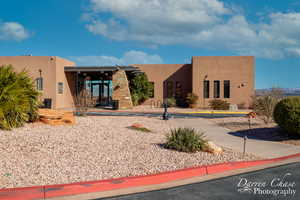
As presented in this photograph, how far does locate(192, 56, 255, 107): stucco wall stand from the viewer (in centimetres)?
2578

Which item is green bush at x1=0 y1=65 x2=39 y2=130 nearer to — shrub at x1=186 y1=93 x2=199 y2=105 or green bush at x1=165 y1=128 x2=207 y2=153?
green bush at x1=165 y1=128 x2=207 y2=153

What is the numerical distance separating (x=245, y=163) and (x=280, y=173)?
80cm

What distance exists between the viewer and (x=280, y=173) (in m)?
5.70

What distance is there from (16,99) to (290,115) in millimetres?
9199

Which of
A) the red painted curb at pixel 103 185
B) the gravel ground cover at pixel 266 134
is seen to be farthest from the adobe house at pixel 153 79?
the red painted curb at pixel 103 185

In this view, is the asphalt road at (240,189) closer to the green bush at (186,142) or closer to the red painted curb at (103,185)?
the red painted curb at (103,185)

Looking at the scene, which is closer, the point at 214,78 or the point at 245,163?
A: the point at 245,163

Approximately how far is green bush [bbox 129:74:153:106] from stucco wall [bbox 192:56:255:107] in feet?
15.7

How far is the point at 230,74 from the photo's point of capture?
26000 millimetres

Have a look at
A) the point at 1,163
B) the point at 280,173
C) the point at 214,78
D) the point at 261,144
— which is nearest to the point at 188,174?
the point at 280,173

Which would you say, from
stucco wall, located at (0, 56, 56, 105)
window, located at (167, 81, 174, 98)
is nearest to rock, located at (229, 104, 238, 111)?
window, located at (167, 81, 174, 98)

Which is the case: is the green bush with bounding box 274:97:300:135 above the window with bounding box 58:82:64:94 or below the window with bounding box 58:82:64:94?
below

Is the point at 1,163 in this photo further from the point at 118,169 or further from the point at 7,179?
the point at 118,169

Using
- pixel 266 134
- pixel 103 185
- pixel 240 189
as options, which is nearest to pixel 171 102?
pixel 266 134
